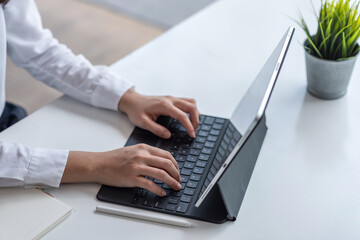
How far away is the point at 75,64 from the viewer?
3.49 ft

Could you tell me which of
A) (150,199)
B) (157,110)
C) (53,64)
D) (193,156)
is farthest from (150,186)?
(53,64)

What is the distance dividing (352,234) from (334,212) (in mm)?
48

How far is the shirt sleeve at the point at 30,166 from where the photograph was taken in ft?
2.63

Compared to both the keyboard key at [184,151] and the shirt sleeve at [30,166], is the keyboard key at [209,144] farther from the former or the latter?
the shirt sleeve at [30,166]

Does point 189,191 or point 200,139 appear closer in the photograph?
point 189,191

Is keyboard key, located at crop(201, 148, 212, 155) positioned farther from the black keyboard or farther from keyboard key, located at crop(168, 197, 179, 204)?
keyboard key, located at crop(168, 197, 179, 204)

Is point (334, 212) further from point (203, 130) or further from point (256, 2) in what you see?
point (256, 2)

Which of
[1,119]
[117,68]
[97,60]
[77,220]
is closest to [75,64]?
[117,68]

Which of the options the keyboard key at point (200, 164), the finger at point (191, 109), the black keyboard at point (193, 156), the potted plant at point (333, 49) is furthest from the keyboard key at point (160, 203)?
the potted plant at point (333, 49)

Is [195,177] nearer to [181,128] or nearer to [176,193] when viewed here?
[176,193]

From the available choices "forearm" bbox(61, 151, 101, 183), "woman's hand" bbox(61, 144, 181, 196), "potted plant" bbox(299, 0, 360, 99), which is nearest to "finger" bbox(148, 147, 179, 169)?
"woman's hand" bbox(61, 144, 181, 196)

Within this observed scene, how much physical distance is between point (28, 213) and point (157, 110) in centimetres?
34

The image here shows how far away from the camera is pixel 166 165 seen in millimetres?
807

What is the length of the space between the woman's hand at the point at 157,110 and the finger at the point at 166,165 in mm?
111
